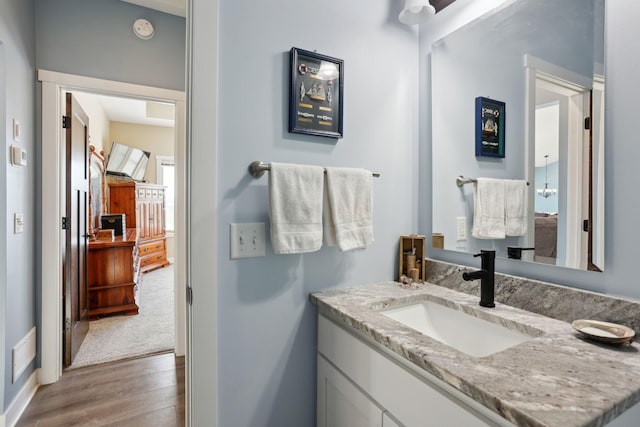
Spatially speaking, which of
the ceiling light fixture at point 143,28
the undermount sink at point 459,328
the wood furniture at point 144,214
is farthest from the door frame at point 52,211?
the wood furniture at point 144,214

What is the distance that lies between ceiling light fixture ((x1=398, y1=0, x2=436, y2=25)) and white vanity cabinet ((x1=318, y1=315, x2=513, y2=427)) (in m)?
1.31

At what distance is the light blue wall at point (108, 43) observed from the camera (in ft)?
7.33

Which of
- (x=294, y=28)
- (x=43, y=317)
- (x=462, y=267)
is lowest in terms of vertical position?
(x=43, y=317)

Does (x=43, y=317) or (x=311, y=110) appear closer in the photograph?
(x=311, y=110)

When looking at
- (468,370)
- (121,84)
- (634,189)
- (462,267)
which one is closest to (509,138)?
(634,189)

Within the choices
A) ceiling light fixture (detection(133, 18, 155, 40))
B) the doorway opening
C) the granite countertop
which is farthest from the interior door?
the granite countertop

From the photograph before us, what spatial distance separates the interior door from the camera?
7.76 feet

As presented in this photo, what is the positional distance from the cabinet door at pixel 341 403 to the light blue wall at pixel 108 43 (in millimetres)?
2499

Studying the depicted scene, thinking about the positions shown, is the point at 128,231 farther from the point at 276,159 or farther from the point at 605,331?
the point at 605,331

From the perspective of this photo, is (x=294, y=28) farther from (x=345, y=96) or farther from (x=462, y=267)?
(x=462, y=267)

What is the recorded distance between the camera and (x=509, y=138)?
4.03 ft

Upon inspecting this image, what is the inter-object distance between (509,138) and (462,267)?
0.55 metres

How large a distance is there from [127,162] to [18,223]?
14.4 feet

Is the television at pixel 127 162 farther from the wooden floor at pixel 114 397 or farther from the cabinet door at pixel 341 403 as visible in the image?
the cabinet door at pixel 341 403
